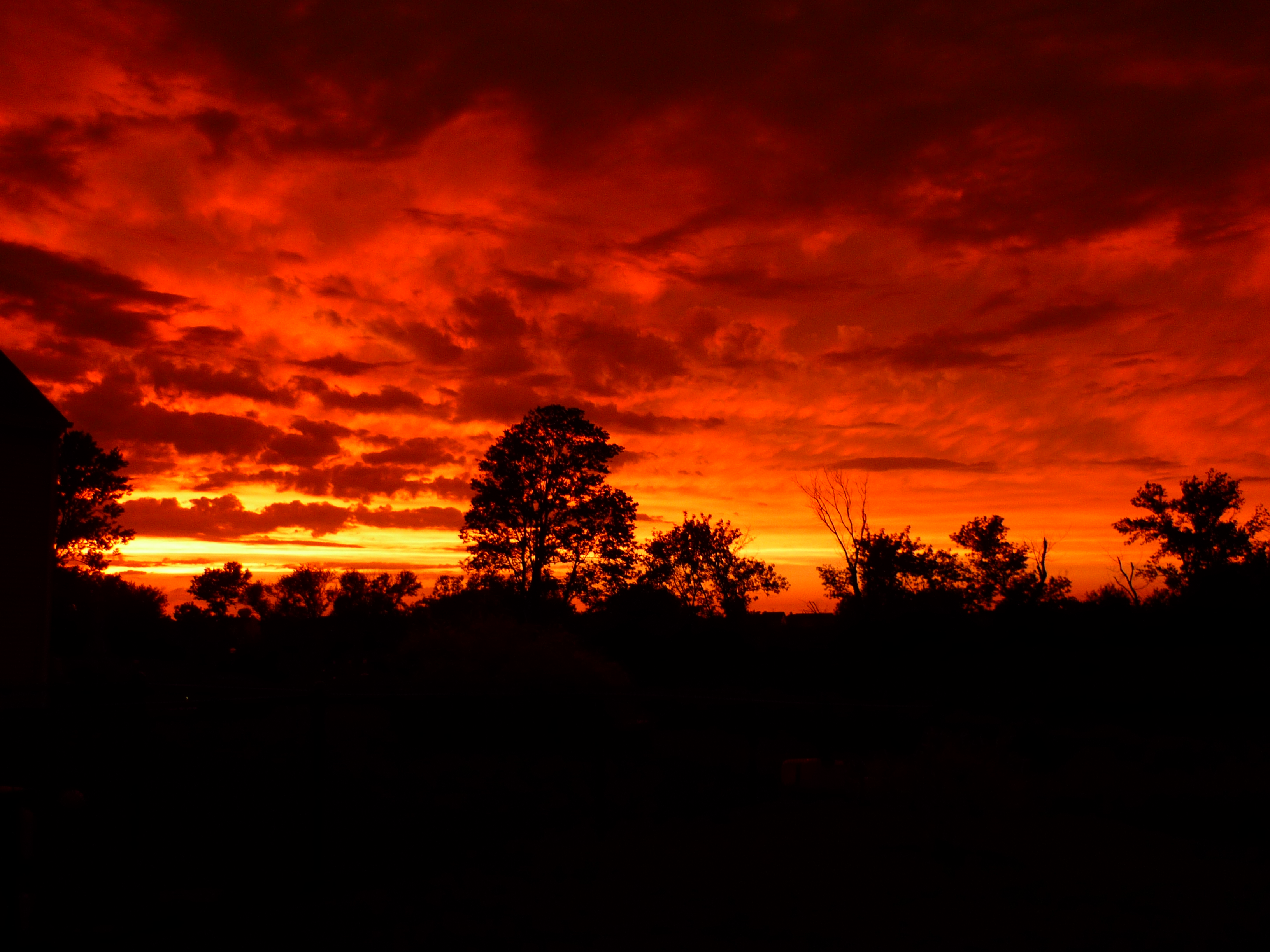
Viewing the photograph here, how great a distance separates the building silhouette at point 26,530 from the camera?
12.9 metres

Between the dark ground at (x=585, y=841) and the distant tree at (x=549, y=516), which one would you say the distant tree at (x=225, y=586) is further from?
the dark ground at (x=585, y=841)

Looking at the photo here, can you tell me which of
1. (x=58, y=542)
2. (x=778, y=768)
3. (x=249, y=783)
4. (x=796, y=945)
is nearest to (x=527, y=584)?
(x=58, y=542)

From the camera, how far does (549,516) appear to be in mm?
33625

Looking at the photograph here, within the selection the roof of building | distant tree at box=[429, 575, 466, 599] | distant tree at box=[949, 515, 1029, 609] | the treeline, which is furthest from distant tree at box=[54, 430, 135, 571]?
distant tree at box=[949, 515, 1029, 609]

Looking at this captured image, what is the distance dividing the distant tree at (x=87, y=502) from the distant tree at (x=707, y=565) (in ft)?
71.7

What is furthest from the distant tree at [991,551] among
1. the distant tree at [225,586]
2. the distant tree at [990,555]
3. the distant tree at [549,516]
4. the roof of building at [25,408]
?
the distant tree at [225,586]

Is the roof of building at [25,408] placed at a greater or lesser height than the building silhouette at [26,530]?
greater

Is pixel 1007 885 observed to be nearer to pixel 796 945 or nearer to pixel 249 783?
pixel 796 945

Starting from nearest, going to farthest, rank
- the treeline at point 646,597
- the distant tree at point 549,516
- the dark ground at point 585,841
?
the dark ground at point 585,841, the treeline at point 646,597, the distant tree at point 549,516

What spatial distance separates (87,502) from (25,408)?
2698 centimetres

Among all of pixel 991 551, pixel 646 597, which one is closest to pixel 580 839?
pixel 646 597

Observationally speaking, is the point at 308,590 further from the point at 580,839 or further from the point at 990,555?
the point at 580,839

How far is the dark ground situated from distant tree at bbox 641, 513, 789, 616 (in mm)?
29693

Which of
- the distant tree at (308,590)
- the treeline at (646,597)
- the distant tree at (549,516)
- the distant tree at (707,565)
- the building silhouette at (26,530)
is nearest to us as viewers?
the building silhouette at (26,530)
